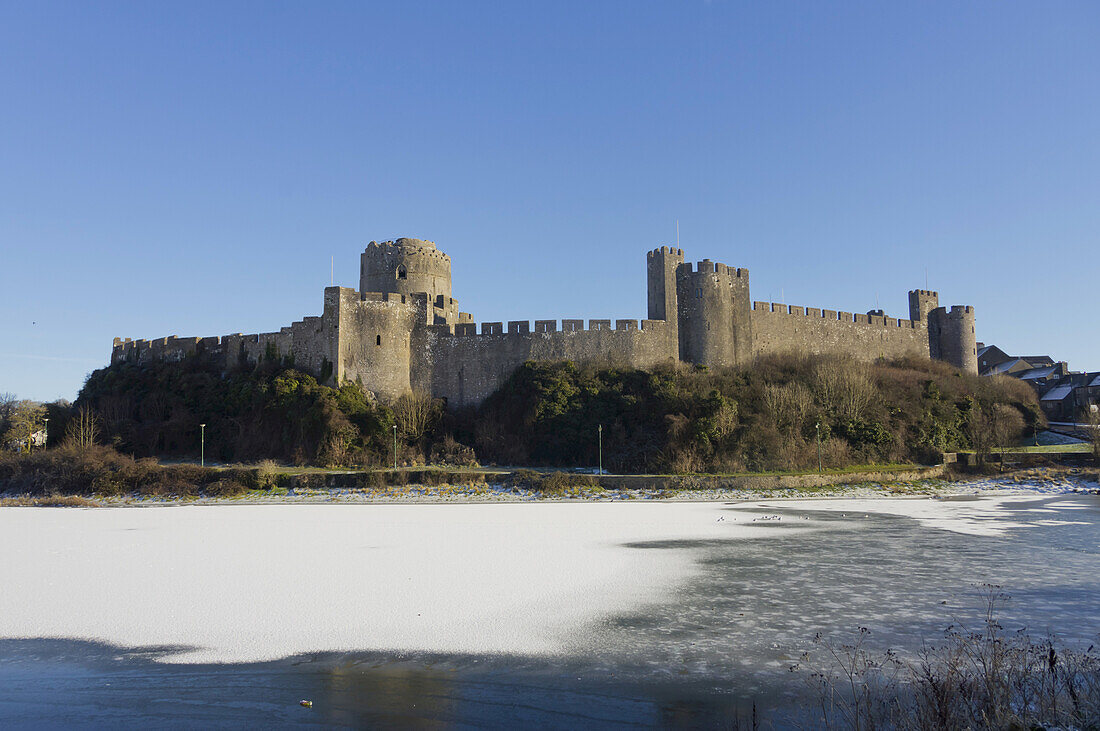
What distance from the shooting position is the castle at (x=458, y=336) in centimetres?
2344

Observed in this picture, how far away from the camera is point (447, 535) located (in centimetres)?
1202

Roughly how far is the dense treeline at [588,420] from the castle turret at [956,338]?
313 inches

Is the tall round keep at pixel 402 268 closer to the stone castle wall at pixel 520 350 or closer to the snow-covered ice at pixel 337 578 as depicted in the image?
the stone castle wall at pixel 520 350

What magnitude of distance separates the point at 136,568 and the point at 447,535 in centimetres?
451

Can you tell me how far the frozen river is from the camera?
4895 millimetres

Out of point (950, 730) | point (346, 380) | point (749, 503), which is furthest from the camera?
point (346, 380)

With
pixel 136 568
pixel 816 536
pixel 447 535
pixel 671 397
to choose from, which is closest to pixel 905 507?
pixel 816 536

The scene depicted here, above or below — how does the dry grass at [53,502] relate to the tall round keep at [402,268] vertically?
below

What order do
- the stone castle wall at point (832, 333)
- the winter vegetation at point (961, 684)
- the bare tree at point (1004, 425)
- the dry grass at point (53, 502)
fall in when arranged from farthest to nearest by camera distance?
the stone castle wall at point (832, 333)
the bare tree at point (1004, 425)
the dry grass at point (53, 502)
the winter vegetation at point (961, 684)

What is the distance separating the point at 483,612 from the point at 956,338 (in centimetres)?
3119

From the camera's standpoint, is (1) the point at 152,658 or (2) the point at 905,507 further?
(2) the point at 905,507

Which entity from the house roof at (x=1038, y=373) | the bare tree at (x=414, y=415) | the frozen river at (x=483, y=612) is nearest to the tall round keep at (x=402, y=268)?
the bare tree at (x=414, y=415)

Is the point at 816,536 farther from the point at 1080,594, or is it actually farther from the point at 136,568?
the point at 136,568

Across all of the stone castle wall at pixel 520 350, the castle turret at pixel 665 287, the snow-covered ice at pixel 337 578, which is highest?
the castle turret at pixel 665 287
